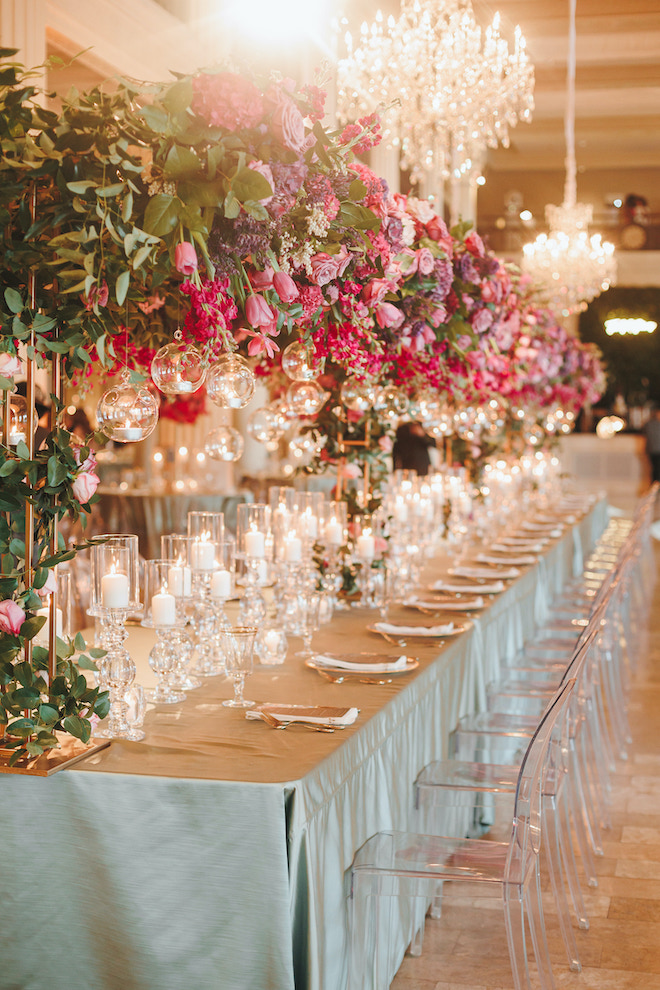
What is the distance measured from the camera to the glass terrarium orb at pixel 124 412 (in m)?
2.39

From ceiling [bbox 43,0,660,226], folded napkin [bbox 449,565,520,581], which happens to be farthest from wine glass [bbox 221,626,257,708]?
ceiling [bbox 43,0,660,226]

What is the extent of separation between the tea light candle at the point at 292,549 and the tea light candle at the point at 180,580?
81cm

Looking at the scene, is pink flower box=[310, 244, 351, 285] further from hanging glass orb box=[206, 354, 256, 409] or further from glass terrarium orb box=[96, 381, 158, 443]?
glass terrarium orb box=[96, 381, 158, 443]

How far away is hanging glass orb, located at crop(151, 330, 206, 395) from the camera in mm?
2592

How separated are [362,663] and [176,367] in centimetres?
111

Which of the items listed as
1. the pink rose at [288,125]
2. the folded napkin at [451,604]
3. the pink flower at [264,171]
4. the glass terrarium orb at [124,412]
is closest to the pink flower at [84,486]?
the glass terrarium orb at [124,412]

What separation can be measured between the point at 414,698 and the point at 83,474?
1251 mm

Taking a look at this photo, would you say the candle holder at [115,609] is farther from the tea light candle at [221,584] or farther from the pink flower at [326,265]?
the pink flower at [326,265]

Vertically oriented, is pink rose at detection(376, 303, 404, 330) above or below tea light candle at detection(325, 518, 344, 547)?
above

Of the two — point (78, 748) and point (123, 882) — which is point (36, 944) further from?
point (78, 748)

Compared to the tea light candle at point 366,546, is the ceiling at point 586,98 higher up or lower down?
higher up

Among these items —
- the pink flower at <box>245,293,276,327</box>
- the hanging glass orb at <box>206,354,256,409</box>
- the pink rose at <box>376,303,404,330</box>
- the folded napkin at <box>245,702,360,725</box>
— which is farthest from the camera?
the pink rose at <box>376,303,404,330</box>

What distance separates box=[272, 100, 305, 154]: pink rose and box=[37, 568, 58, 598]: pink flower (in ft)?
3.28

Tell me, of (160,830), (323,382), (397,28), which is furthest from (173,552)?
(397,28)
